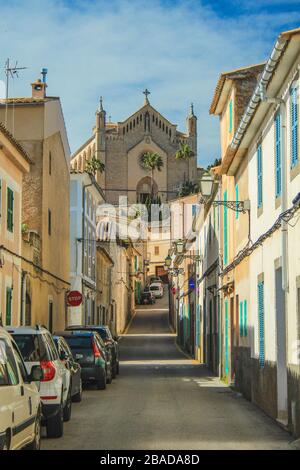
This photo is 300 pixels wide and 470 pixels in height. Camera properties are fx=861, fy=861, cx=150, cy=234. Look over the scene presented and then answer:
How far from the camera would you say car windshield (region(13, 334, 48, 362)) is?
13.6 meters

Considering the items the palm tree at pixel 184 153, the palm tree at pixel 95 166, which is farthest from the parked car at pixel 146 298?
the palm tree at pixel 184 153

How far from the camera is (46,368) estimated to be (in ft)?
44.4

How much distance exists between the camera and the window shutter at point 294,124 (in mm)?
13391

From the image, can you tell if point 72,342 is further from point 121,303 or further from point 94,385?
point 121,303

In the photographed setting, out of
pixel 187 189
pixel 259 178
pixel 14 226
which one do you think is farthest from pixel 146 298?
pixel 259 178

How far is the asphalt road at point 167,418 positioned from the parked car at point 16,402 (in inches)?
77.4

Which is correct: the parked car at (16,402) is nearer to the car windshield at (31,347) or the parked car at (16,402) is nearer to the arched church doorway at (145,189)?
the car windshield at (31,347)

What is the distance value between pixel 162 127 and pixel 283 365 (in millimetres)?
108418

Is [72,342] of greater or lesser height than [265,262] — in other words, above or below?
below

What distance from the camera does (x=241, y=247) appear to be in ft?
73.5

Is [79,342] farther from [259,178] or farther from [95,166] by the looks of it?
[95,166]

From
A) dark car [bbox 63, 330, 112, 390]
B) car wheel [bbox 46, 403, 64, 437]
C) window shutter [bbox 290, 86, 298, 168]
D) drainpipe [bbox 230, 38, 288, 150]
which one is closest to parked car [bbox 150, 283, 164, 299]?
dark car [bbox 63, 330, 112, 390]

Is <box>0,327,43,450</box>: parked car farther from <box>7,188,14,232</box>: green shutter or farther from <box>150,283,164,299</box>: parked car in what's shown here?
<box>150,283,164,299</box>: parked car
